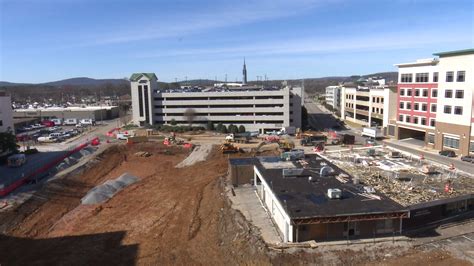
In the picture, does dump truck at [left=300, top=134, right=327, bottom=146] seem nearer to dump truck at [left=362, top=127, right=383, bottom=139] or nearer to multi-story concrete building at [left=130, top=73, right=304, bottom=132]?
dump truck at [left=362, top=127, right=383, bottom=139]

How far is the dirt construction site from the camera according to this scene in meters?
21.5

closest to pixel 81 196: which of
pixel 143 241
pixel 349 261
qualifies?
pixel 143 241

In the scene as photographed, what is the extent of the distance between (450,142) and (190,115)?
1935 inches

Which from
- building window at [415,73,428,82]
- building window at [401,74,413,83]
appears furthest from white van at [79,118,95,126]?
building window at [415,73,428,82]

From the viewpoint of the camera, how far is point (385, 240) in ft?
74.2

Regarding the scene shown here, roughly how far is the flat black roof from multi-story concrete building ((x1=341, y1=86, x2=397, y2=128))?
1506 inches

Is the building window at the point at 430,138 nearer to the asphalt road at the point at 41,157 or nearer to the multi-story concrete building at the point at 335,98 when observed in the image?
the asphalt road at the point at 41,157

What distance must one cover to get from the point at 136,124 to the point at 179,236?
5980 cm

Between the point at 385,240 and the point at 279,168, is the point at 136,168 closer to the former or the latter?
the point at 279,168

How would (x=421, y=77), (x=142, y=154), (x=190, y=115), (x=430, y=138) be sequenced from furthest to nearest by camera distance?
(x=190, y=115), (x=142, y=154), (x=421, y=77), (x=430, y=138)

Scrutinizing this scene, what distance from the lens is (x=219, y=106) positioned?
256 feet

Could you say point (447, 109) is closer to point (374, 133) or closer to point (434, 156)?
point (434, 156)

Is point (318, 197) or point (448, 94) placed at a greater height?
point (448, 94)

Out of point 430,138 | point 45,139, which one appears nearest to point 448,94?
point 430,138
